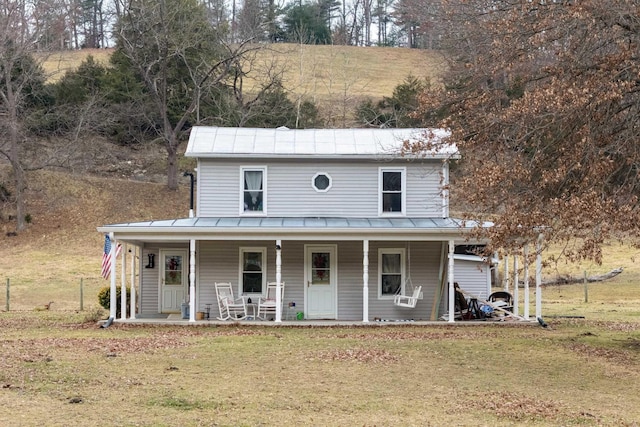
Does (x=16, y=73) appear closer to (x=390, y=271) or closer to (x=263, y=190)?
(x=263, y=190)

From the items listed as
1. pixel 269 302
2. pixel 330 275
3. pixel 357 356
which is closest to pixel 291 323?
pixel 269 302

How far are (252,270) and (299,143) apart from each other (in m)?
4.11

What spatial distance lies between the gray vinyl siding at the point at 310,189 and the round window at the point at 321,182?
0.11 meters

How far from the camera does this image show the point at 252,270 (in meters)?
22.9

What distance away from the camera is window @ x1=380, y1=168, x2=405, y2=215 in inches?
906

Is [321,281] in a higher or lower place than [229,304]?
higher

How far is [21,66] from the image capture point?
42.6m

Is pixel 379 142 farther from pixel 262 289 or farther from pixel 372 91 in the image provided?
pixel 372 91

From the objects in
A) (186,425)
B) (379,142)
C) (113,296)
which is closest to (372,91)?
(379,142)

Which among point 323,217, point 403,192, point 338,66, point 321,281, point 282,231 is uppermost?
point 338,66

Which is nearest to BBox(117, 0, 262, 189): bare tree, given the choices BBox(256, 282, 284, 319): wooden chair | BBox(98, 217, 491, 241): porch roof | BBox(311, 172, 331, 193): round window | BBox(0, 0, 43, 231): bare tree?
BBox(0, 0, 43, 231): bare tree

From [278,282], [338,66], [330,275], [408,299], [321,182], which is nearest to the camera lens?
[278,282]

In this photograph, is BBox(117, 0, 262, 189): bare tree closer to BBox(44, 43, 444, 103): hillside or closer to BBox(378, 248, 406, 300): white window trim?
BBox(44, 43, 444, 103): hillside

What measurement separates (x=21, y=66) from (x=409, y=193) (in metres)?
28.2
